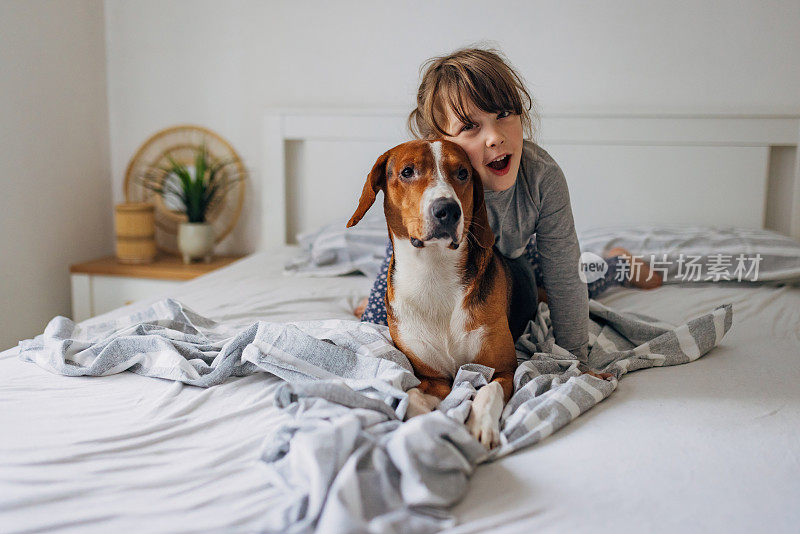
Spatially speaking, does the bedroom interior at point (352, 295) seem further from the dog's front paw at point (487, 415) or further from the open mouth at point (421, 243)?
the open mouth at point (421, 243)

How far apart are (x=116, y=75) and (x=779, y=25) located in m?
2.82

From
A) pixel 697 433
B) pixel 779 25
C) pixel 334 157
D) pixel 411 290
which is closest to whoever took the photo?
pixel 697 433

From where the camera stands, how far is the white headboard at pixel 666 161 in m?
2.48

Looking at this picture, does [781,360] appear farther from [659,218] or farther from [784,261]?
[659,218]

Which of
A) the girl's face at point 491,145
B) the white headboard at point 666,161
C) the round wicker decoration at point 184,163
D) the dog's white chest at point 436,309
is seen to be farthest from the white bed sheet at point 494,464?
the round wicker decoration at point 184,163

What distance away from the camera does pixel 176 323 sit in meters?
1.46

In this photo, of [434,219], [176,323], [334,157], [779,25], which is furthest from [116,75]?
[779,25]

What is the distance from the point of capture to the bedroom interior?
2.72 ft

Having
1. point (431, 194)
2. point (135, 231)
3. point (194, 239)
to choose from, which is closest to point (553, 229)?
point (431, 194)

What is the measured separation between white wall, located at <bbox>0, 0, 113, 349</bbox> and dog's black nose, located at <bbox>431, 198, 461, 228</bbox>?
82.7 inches

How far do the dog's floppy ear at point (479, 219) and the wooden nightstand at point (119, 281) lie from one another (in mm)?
1719

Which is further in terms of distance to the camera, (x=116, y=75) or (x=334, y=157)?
(x=116, y=75)

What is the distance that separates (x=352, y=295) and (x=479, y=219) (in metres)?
0.84

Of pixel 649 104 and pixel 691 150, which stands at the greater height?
pixel 649 104
